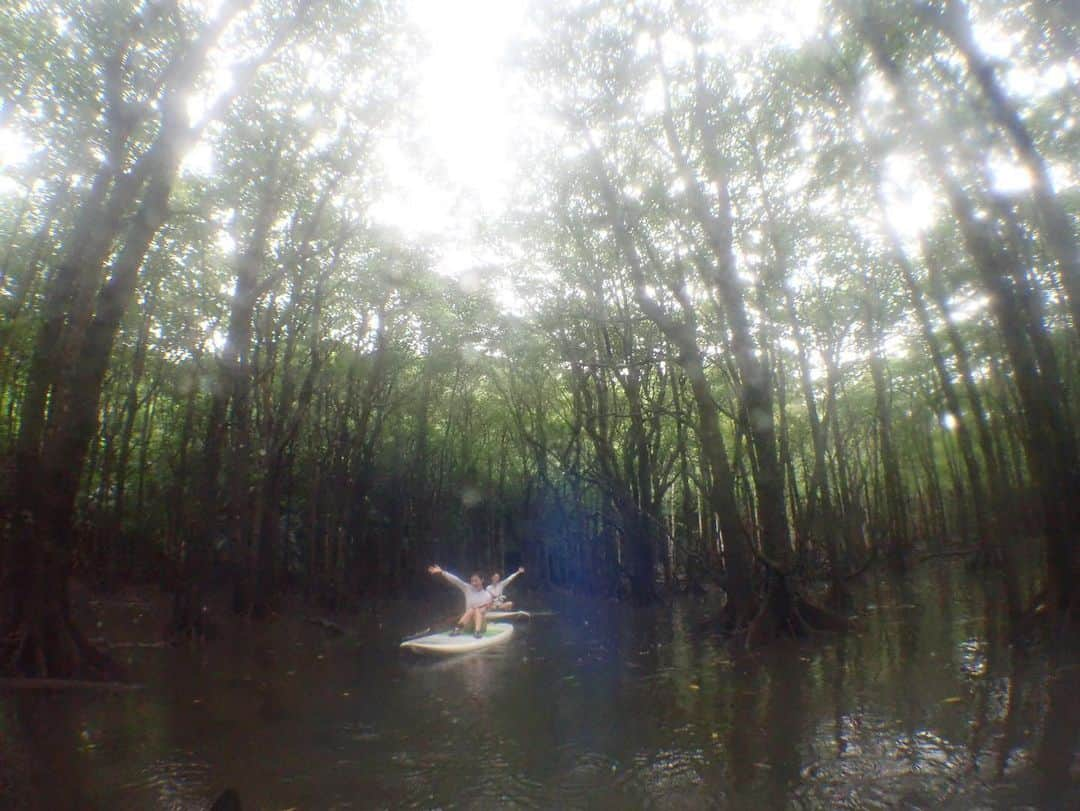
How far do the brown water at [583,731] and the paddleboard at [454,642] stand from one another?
62cm

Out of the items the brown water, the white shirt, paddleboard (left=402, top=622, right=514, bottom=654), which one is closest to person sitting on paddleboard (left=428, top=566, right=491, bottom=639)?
the white shirt

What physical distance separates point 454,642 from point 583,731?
4853mm

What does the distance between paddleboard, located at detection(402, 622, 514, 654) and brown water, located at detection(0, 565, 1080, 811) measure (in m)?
0.62

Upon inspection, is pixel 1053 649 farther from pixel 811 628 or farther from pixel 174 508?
pixel 174 508

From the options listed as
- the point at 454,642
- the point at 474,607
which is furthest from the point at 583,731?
the point at 474,607

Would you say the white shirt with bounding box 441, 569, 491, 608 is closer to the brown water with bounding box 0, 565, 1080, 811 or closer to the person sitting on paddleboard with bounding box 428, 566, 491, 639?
the person sitting on paddleboard with bounding box 428, 566, 491, 639

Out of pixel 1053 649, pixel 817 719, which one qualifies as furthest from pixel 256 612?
pixel 1053 649

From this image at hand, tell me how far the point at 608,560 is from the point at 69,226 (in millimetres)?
15337

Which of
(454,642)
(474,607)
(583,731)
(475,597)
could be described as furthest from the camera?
(475,597)

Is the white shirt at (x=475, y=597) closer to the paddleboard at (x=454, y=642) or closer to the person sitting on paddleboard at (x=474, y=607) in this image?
the person sitting on paddleboard at (x=474, y=607)

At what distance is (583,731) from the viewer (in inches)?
217

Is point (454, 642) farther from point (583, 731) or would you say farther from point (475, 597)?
point (583, 731)

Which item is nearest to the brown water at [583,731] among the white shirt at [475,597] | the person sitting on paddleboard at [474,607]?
the person sitting on paddleboard at [474,607]

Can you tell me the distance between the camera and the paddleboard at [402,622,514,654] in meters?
9.74
